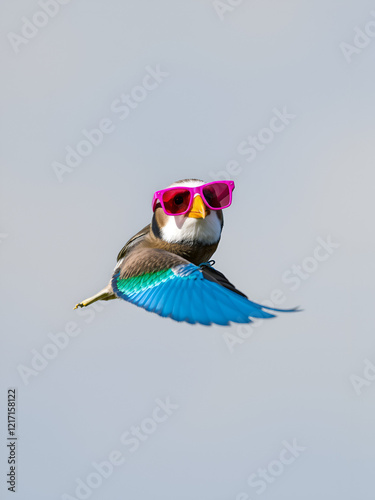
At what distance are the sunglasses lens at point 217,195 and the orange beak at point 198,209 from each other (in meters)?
0.09

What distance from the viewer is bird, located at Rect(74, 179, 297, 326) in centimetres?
868

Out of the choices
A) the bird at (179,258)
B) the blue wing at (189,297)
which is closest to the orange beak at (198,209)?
the bird at (179,258)

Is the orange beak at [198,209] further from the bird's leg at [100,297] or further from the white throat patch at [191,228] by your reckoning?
the bird's leg at [100,297]

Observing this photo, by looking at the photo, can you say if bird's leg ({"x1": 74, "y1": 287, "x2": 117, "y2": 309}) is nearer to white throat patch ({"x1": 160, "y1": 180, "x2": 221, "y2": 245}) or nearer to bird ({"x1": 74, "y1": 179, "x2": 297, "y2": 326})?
bird ({"x1": 74, "y1": 179, "x2": 297, "y2": 326})

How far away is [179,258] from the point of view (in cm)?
912

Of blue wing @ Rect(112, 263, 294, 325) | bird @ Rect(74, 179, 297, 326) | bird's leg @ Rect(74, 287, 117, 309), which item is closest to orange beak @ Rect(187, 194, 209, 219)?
bird @ Rect(74, 179, 297, 326)

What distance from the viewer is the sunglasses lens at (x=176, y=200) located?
363 inches

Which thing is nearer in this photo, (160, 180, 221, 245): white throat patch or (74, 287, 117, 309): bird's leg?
(160, 180, 221, 245): white throat patch

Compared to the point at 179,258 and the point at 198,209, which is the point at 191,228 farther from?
the point at 179,258

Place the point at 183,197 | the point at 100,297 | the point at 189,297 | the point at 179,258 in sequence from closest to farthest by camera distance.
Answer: the point at 189,297
the point at 179,258
the point at 183,197
the point at 100,297

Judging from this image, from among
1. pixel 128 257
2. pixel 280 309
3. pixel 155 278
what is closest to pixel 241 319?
pixel 280 309

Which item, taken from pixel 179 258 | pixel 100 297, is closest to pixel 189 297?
pixel 179 258

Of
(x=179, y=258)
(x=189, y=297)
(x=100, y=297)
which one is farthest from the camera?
(x=100, y=297)

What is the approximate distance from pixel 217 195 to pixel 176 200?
402mm
